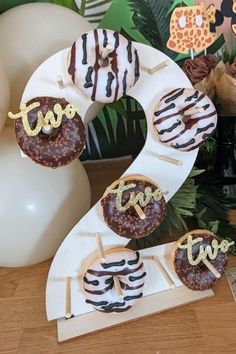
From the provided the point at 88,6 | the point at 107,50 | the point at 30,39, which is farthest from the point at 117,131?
the point at 107,50

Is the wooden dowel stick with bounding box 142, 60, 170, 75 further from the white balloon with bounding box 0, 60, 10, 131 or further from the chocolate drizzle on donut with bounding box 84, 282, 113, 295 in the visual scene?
the chocolate drizzle on donut with bounding box 84, 282, 113, 295

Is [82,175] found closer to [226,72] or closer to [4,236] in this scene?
[4,236]

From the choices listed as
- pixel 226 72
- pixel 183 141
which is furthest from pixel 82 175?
pixel 226 72

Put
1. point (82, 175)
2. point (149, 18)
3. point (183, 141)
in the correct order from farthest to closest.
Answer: point (149, 18) → point (82, 175) → point (183, 141)

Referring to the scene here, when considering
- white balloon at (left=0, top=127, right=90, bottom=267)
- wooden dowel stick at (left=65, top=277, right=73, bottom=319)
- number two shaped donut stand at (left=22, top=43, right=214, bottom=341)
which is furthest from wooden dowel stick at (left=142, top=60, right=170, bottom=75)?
wooden dowel stick at (left=65, top=277, right=73, bottom=319)

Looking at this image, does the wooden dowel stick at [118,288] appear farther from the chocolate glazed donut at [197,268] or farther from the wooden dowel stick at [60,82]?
the wooden dowel stick at [60,82]

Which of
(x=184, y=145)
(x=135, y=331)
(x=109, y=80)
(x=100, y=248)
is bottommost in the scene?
(x=135, y=331)

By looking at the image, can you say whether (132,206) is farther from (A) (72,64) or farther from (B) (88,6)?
(B) (88,6)
